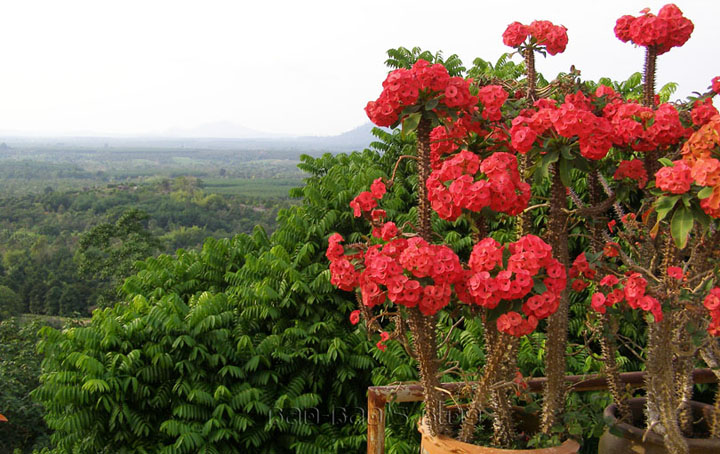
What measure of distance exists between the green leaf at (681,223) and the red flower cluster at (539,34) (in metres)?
1.08

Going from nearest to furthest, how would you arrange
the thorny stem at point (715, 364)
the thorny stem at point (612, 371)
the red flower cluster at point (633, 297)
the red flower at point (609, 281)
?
the red flower cluster at point (633, 297) → the red flower at point (609, 281) → the thorny stem at point (715, 364) → the thorny stem at point (612, 371)

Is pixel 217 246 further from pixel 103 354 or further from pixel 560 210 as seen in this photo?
pixel 560 210

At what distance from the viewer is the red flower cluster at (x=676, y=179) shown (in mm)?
2320

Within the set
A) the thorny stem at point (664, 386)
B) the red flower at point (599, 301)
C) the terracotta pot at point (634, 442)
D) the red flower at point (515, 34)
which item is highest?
the red flower at point (515, 34)

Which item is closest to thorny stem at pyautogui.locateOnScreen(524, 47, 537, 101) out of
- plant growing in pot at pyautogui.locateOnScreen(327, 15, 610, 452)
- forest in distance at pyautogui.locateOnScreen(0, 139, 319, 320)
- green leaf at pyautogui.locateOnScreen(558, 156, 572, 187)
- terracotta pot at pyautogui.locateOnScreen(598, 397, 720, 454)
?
plant growing in pot at pyautogui.locateOnScreen(327, 15, 610, 452)

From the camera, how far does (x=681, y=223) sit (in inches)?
93.0

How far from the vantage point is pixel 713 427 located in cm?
297

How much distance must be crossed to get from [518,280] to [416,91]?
0.92m

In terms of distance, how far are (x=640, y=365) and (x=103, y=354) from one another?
4.11m

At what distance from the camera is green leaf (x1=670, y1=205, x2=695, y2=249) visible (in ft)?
7.66

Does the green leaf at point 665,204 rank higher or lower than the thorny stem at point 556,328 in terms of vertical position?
higher

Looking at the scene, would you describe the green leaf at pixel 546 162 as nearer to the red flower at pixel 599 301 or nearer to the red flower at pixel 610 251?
the red flower at pixel 599 301

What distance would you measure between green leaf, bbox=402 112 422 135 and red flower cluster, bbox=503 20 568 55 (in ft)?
2.48

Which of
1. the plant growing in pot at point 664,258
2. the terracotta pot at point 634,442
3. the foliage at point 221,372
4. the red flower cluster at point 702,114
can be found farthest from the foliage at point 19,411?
the red flower cluster at point 702,114
